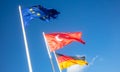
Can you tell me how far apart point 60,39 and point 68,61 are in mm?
2554

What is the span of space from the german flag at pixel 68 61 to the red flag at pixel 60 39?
4.80ft

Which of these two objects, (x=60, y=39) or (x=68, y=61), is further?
(x=68, y=61)

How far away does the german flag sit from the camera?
27.2 m

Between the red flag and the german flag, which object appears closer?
the red flag

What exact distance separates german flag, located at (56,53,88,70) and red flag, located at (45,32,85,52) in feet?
4.80

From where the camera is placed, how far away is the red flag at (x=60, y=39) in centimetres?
2549

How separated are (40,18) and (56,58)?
6.16 m

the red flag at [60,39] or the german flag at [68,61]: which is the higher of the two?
the red flag at [60,39]

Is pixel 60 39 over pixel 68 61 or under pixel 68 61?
over

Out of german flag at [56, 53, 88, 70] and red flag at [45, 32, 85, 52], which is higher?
red flag at [45, 32, 85, 52]

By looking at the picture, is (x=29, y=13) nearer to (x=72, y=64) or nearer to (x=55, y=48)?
(x=55, y=48)

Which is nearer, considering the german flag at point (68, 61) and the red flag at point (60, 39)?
the red flag at point (60, 39)

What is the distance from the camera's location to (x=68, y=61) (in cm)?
2814

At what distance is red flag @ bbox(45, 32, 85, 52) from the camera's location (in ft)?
83.6
